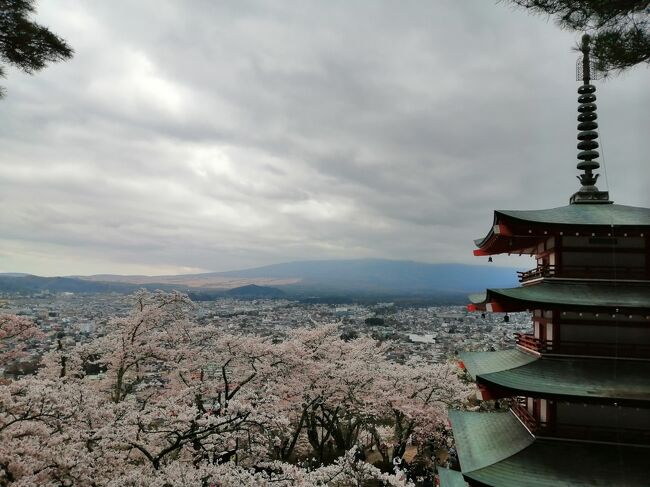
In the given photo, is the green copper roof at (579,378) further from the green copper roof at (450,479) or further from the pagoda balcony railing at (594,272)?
the green copper roof at (450,479)

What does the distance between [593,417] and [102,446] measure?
1090cm

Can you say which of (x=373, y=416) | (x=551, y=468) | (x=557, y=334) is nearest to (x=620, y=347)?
(x=557, y=334)

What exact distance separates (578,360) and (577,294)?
1.39 metres

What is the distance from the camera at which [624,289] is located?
891 centimetres

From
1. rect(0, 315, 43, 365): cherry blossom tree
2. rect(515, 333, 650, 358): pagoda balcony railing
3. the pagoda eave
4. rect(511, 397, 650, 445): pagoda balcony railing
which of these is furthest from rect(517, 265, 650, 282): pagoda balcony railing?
rect(0, 315, 43, 365): cherry blossom tree

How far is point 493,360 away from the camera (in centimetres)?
1147

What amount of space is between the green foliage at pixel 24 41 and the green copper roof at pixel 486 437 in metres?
10.0

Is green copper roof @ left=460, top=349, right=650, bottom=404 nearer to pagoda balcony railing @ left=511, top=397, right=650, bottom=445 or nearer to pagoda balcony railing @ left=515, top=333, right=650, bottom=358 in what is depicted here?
pagoda balcony railing @ left=515, top=333, right=650, bottom=358

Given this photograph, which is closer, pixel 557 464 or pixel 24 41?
pixel 24 41

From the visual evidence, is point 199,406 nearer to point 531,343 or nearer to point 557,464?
point 531,343

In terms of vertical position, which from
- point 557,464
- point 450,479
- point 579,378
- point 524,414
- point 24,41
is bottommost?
point 450,479

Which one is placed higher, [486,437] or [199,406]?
[486,437]

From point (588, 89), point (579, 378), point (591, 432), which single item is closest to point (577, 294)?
point (579, 378)

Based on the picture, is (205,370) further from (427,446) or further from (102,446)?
(427,446)
